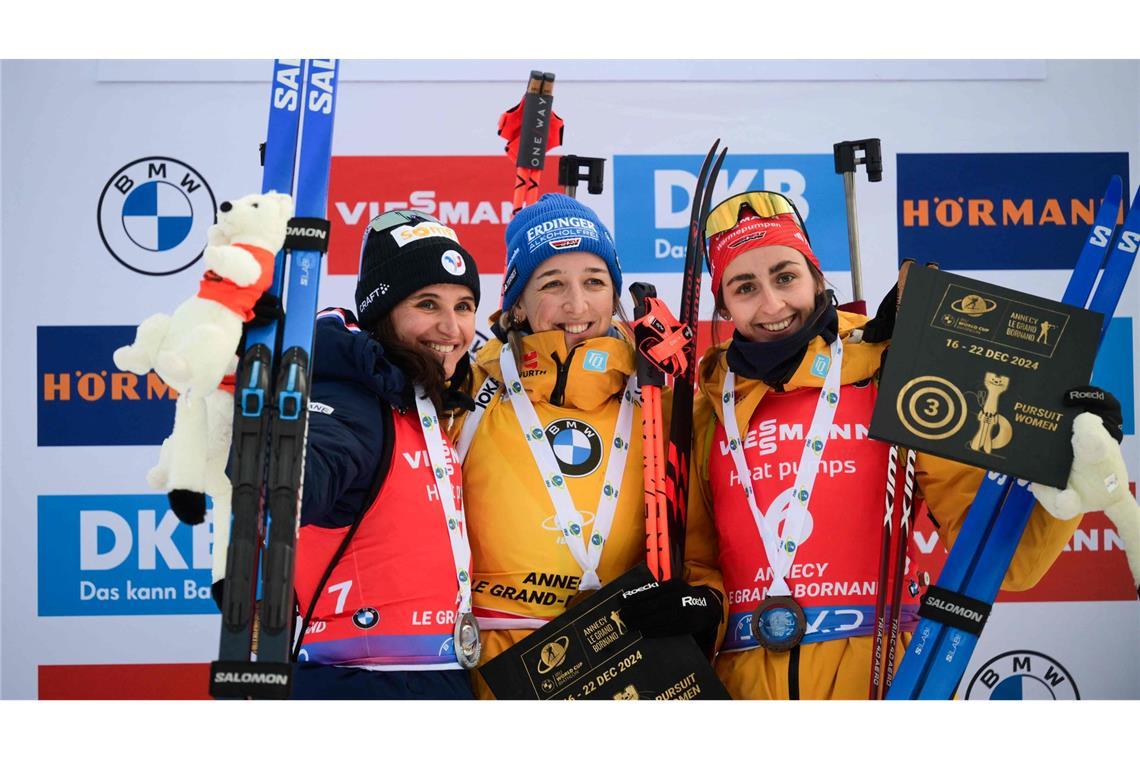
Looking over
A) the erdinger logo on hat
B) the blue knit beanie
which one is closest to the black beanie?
the erdinger logo on hat

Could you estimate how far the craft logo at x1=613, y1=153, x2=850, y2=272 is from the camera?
12.4 ft

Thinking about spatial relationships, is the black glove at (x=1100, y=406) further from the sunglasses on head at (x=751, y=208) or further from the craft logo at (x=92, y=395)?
the craft logo at (x=92, y=395)

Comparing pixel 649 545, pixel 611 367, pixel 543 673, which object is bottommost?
pixel 543 673

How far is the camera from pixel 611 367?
2518mm

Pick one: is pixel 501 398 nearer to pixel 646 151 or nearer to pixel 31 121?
pixel 646 151

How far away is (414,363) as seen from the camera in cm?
236

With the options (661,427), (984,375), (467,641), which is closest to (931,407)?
(984,375)

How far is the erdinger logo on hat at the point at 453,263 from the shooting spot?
245cm

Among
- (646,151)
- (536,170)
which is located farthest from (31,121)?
(646,151)

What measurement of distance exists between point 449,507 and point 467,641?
29cm

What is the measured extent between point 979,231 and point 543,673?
2.37m

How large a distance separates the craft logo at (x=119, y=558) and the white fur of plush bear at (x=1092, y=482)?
267 centimetres

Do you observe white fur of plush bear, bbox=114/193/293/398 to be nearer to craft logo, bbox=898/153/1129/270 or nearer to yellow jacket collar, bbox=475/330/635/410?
yellow jacket collar, bbox=475/330/635/410

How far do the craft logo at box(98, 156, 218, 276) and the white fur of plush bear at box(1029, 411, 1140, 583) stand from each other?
280cm
